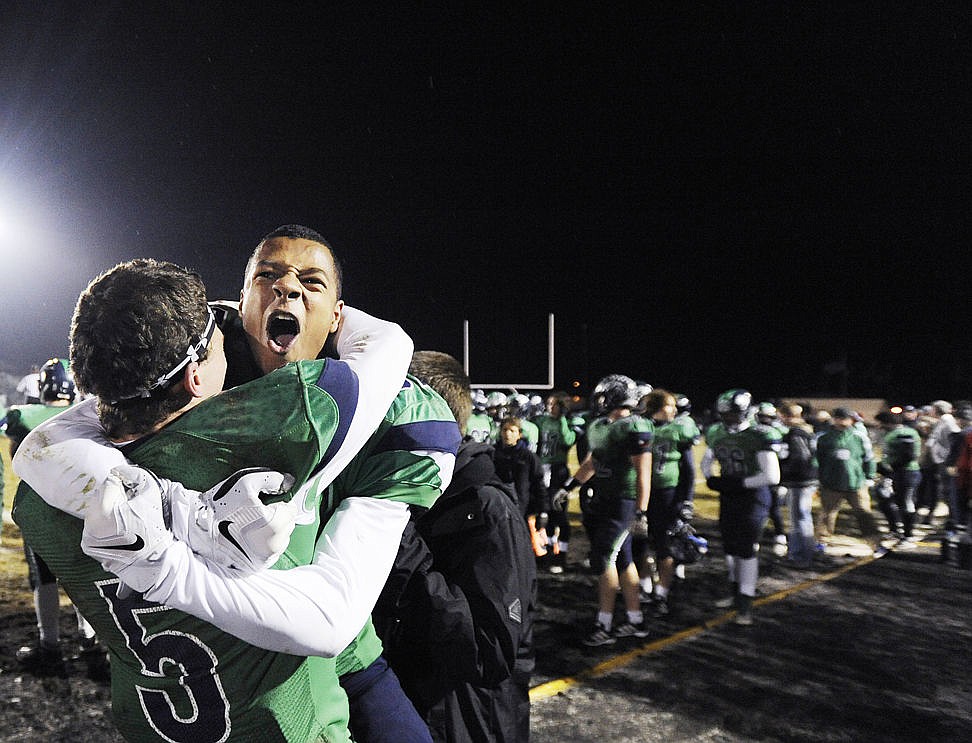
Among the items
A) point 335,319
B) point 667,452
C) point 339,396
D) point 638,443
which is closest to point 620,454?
point 638,443

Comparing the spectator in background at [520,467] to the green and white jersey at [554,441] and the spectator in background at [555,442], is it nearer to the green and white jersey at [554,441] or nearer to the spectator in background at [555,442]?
the spectator in background at [555,442]

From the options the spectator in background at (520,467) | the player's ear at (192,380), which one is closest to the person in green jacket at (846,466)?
the spectator in background at (520,467)

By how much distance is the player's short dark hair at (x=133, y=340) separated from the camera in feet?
3.69

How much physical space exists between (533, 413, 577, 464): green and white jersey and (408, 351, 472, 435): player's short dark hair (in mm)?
7347

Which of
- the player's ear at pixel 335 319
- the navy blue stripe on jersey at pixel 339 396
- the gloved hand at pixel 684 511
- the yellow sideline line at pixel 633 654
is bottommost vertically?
the yellow sideline line at pixel 633 654

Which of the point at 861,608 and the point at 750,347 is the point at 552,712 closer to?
the point at 861,608

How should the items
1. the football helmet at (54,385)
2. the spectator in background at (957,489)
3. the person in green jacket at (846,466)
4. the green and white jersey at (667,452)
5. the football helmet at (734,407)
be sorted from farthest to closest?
1. the person in green jacket at (846,466)
2. the spectator in background at (957,489)
3. the green and white jersey at (667,452)
4. the football helmet at (734,407)
5. the football helmet at (54,385)

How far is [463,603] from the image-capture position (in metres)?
1.94

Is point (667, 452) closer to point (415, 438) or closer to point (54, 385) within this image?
point (54, 385)

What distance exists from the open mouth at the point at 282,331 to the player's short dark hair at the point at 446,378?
2.64 ft

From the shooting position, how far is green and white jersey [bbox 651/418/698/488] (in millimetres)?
7062

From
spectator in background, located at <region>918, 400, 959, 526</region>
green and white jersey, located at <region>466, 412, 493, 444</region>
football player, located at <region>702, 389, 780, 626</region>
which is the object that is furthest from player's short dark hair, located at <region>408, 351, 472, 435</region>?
spectator in background, located at <region>918, 400, 959, 526</region>

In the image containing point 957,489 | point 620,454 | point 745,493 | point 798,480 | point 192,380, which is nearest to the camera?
point 192,380

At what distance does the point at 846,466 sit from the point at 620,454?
16.0 ft
